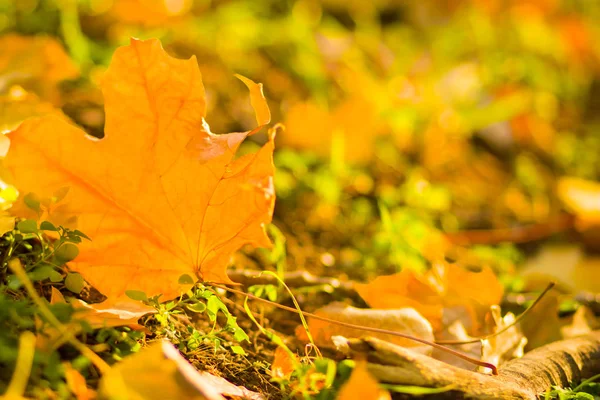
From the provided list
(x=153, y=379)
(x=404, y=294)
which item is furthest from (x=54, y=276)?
(x=404, y=294)

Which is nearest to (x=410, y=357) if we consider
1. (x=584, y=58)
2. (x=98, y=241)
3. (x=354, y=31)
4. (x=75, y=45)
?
(x=98, y=241)

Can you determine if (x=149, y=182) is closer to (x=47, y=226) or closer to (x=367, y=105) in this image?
(x=47, y=226)

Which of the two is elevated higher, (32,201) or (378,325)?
(32,201)

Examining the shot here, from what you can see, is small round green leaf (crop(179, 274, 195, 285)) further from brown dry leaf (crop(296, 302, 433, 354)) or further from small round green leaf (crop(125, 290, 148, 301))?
brown dry leaf (crop(296, 302, 433, 354))

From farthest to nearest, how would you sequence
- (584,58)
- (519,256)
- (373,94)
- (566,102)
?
(584,58)
(566,102)
(373,94)
(519,256)

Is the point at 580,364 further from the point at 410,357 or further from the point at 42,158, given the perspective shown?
the point at 42,158

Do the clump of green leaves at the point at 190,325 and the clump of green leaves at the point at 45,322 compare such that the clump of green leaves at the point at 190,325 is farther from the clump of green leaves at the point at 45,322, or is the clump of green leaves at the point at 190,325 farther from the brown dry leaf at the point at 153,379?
the brown dry leaf at the point at 153,379

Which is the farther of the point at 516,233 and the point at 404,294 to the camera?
the point at 516,233
